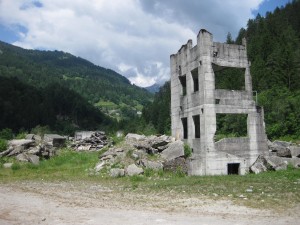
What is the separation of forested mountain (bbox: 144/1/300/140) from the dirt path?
40.6 meters

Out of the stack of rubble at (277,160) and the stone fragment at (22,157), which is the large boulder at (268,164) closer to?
the stack of rubble at (277,160)

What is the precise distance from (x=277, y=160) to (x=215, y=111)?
560 centimetres

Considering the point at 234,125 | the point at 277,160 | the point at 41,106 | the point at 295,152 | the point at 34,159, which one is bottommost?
the point at 277,160

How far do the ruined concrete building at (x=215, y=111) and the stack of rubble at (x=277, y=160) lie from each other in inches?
26.7

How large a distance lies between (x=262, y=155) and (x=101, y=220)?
18451 mm

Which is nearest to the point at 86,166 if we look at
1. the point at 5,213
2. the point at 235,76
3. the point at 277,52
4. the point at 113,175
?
the point at 113,175

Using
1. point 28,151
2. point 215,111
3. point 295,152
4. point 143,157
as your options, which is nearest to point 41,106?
point 28,151

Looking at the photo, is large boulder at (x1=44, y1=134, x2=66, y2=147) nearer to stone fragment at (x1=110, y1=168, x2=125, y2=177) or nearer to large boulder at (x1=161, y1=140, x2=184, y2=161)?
large boulder at (x1=161, y1=140, x2=184, y2=161)

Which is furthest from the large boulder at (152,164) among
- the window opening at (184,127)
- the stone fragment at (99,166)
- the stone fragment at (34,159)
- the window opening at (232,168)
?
the stone fragment at (34,159)

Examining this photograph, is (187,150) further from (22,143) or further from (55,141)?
(55,141)

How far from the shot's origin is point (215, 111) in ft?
80.5

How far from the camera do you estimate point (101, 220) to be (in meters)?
9.55

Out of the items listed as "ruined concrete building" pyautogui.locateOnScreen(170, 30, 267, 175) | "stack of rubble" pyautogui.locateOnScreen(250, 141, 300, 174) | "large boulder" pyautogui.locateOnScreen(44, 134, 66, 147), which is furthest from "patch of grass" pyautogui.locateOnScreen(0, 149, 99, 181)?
"stack of rubble" pyautogui.locateOnScreen(250, 141, 300, 174)

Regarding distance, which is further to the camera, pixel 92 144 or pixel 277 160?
pixel 92 144
